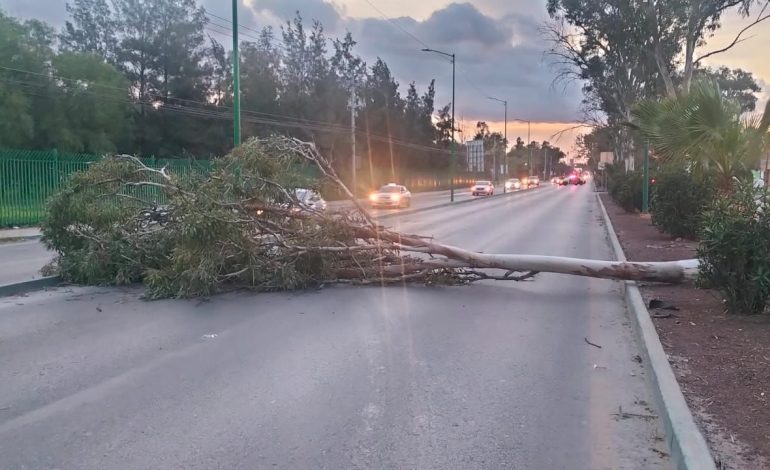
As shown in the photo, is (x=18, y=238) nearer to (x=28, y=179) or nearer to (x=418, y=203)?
(x=28, y=179)

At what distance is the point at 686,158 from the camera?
45.0ft

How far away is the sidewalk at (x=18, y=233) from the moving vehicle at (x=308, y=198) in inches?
485

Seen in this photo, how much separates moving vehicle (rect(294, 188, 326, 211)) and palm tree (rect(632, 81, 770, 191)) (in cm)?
723

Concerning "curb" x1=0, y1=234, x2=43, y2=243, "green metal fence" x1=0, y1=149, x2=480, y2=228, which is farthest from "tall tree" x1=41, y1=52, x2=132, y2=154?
"curb" x1=0, y1=234, x2=43, y2=243

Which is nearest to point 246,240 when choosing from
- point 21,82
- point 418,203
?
point 21,82

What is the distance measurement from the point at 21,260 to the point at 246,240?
733 centimetres

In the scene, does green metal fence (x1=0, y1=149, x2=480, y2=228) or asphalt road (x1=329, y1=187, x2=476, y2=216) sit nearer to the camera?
Result: asphalt road (x1=329, y1=187, x2=476, y2=216)

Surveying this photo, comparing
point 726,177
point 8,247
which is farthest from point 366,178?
point 726,177

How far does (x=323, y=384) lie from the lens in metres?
5.79

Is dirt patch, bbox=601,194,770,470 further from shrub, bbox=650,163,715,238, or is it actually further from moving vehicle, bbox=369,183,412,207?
moving vehicle, bbox=369,183,412,207

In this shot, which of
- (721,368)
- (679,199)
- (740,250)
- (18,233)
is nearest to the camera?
(721,368)

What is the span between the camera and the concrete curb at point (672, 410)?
157 inches

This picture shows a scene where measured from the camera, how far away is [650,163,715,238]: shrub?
16.4 m

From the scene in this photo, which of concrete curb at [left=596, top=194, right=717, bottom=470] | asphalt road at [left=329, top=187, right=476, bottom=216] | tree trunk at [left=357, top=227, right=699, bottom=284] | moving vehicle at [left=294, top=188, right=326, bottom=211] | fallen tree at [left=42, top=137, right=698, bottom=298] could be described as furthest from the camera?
asphalt road at [left=329, top=187, right=476, bottom=216]
